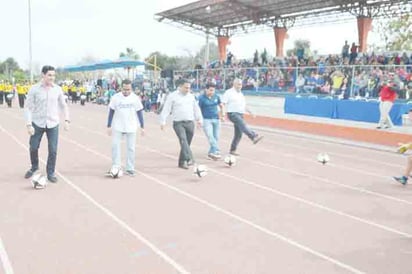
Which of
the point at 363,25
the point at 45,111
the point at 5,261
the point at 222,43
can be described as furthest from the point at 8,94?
the point at 5,261

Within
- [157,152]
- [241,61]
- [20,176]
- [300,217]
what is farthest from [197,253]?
[241,61]

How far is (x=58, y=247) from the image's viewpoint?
5.38 metres

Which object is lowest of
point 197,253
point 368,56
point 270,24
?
point 197,253

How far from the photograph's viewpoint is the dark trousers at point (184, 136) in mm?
10219

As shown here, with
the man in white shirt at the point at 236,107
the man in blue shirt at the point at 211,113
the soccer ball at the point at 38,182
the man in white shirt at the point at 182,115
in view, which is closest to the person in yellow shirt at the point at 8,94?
the man in white shirt at the point at 236,107

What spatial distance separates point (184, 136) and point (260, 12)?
1139 inches

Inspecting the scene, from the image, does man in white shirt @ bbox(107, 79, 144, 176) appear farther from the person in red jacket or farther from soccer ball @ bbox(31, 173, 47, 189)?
the person in red jacket

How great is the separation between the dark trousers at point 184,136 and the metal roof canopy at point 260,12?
2249 centimetres

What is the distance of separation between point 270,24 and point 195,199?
1325 inches

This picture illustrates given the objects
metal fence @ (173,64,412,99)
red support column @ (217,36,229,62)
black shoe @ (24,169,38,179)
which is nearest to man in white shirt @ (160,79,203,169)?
black shoe @ (24,169,38,179)

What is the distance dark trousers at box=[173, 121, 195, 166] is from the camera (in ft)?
33.5

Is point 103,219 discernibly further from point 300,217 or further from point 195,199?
point 300,217

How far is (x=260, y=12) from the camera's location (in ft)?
123

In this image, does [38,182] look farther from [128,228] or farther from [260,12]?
[260,12]
